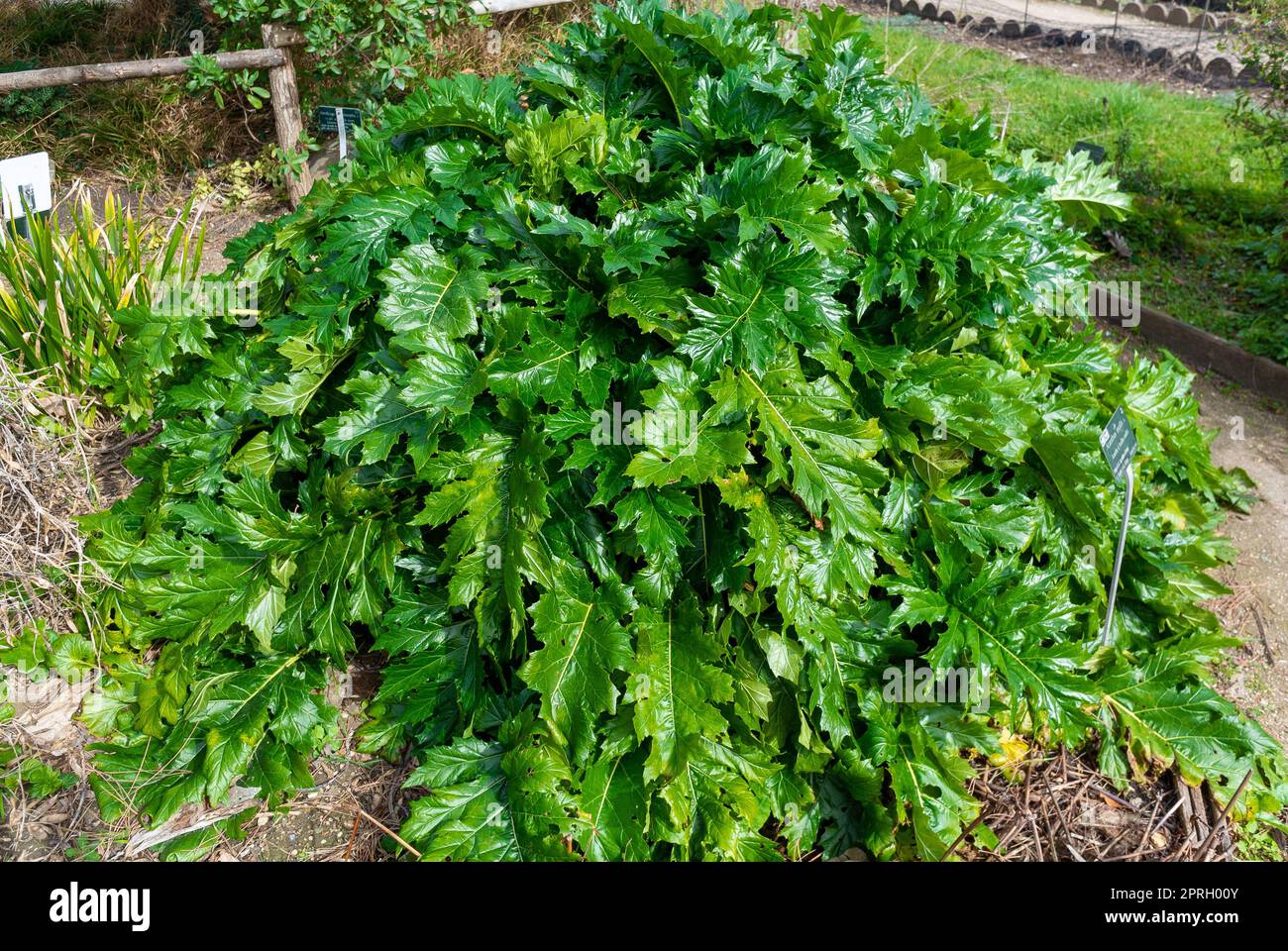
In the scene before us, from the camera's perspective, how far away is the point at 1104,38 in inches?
443

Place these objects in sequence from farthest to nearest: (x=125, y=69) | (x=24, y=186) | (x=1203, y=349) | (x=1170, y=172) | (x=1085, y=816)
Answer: (x=1170, y=172)
(x=1203, y=349)
(x=125, y=69)
(x=24, y=186)
(x=1085, y=816)

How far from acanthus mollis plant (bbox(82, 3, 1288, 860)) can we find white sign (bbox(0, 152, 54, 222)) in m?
1.38

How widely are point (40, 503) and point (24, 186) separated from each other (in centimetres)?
149

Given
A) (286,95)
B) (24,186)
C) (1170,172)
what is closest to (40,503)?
(24,186)

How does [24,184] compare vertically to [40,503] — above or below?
above

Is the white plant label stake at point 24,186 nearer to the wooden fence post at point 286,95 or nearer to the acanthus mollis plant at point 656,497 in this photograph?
the acanthus mollis plant at point 656,497

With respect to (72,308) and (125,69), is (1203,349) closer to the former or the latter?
(72,308)

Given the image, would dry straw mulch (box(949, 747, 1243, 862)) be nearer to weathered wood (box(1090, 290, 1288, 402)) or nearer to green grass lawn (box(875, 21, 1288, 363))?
weathered wood (box(1090, 290, 1288, 402))

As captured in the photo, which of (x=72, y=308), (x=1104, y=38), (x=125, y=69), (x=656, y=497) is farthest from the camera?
(x=1104, y=38)

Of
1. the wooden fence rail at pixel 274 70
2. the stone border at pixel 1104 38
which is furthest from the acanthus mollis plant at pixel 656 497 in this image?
the stone border at pixel 1104 38

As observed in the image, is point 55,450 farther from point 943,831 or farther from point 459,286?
point 943,831

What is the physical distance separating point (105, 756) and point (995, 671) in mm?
2910

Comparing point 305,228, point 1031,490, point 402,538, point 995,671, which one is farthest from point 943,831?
point 305,228

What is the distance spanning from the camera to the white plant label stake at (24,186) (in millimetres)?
4090
